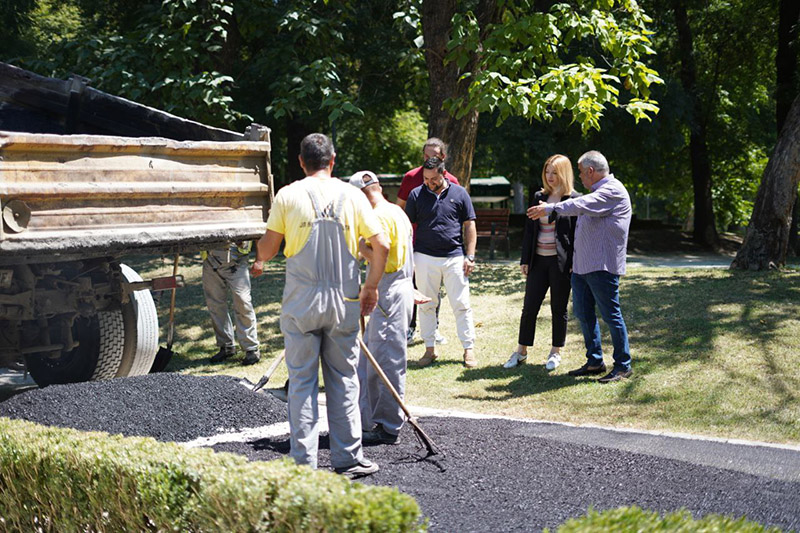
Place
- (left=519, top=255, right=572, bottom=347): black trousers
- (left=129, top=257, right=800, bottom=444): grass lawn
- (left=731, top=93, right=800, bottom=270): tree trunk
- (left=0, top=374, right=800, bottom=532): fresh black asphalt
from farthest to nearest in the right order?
(left=731, top=93, right=800, bottom=270): tree trunk
(left=519, top=255, right=572, bottom=347): black trousers
(left=129, top=257, right=800, bottom=444): grass lawn
(left=0, top=374, right=800, bottom=532): fresh black asphalt

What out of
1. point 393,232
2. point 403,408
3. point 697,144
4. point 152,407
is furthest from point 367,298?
point 697,144

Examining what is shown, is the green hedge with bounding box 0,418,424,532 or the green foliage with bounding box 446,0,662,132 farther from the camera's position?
the green foliage with bounding box 446,0,662,132

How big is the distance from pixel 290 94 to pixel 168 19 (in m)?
2.04

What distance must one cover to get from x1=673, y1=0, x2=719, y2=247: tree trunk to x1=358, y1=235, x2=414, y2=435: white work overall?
18.8m

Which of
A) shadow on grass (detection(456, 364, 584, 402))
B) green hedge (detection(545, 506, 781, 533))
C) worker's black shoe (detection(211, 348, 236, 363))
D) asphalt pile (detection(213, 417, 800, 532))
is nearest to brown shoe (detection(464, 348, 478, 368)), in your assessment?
shadow on grass (detection(456, 364, 584, 402))

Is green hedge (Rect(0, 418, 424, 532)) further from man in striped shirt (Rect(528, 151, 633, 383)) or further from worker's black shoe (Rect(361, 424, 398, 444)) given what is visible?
man in striped shirt (Rect(528, 151, 633, 383))

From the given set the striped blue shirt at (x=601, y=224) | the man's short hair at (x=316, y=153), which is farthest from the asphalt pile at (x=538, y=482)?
the striped blue shirt at (x=601, y=224)

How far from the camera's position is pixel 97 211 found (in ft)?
18.9

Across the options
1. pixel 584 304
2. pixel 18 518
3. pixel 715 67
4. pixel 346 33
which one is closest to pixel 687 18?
pixel 715 67

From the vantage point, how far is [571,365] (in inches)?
328

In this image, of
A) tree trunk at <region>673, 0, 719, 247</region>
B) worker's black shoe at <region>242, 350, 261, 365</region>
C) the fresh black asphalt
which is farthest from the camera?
tree trunk at <region>673, 0, 719, 247</region>

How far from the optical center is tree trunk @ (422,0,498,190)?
11.2 m

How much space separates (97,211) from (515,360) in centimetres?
427

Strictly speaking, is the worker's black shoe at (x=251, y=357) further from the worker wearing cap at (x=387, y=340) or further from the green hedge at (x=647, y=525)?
the green hedge at (x=647, y=525)
